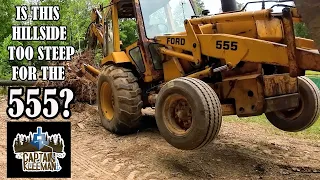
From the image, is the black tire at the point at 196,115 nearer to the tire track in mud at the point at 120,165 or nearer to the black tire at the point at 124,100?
the tire track in mud at the point at 120,165

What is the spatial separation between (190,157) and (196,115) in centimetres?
111

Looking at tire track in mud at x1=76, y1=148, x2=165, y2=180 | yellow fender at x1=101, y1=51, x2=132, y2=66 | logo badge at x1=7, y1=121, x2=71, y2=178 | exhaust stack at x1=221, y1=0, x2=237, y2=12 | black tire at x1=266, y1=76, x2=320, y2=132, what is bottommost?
tire track in mud at x1=76, y1=148, x2=165, y2=180

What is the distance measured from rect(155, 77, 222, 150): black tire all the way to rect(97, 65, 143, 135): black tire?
1469 mm

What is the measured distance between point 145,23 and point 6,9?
11.4 metres

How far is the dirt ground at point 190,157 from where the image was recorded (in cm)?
475

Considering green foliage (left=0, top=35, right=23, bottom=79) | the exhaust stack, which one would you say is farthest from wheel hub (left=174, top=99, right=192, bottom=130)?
green foliage (left=0, top=35, right=23, bottom=79)

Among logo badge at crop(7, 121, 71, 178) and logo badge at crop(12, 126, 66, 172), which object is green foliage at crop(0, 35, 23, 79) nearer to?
logo badge at crop(7, 121, 71, 178)

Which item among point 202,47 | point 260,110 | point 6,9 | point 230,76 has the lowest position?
point 260,110

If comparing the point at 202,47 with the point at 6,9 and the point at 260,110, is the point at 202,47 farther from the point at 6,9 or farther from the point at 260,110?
the point at 6,9

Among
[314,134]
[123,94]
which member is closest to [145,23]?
[123,94]

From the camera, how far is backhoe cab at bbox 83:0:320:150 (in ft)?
14.1

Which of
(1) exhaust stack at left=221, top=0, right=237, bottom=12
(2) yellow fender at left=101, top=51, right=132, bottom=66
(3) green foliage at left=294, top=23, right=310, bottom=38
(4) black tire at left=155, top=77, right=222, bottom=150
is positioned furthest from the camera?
(2) yellow fender at left=101, top=51, right=132, bottom=66

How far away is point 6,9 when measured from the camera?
15797 millimetres

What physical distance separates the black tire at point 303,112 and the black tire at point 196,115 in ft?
6.13
